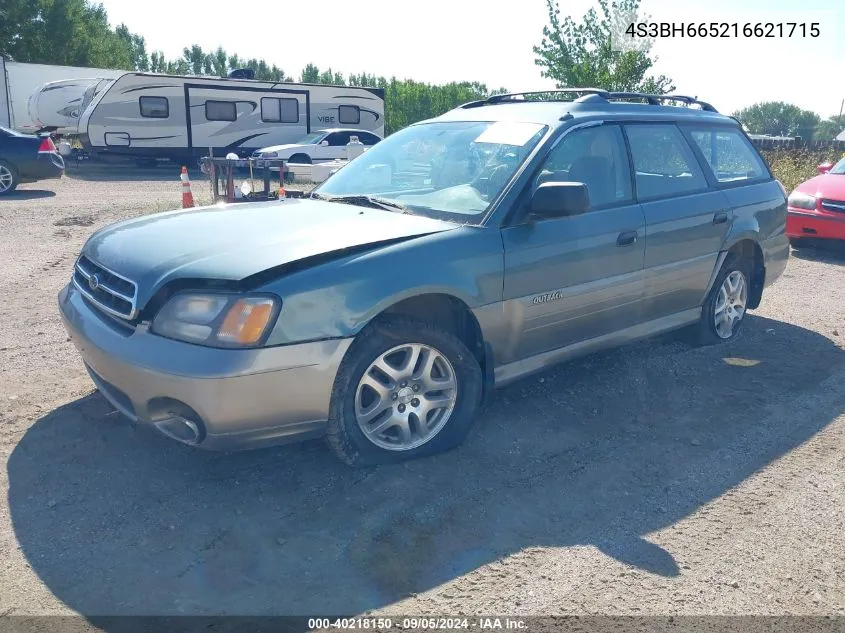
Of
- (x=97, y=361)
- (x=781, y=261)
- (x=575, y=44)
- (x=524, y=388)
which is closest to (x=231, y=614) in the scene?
(x=97, y=361)

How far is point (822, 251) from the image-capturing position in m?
10.1

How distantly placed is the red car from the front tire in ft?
23.6

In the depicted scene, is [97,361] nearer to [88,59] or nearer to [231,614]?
[231,614]

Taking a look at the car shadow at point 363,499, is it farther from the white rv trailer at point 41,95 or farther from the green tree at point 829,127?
the green tree at point 829,127

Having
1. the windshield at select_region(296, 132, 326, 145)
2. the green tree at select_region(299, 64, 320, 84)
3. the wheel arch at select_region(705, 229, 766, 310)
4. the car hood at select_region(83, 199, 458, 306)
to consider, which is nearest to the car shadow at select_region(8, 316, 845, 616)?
the car hood at select_region(83, 199, 458, 306)

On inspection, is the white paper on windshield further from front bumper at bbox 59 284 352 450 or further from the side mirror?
front bumper at bbox 59 284 352 450

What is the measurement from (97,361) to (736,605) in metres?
2.81

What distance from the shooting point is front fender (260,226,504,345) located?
2.97m

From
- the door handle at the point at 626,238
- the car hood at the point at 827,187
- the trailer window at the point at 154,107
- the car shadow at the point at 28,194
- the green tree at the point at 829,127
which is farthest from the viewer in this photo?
the green tree at the point at 829,127

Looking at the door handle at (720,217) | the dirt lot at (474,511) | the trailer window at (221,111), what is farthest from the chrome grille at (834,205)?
the trailer window at (221,111)

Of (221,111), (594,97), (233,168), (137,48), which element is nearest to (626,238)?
(594,97)

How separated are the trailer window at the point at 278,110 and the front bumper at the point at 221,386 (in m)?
20.0

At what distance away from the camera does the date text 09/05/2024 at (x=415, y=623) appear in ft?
7.83

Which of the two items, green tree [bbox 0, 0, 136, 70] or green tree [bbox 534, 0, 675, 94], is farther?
green tree [bbox 0, 0, 136, 70]
